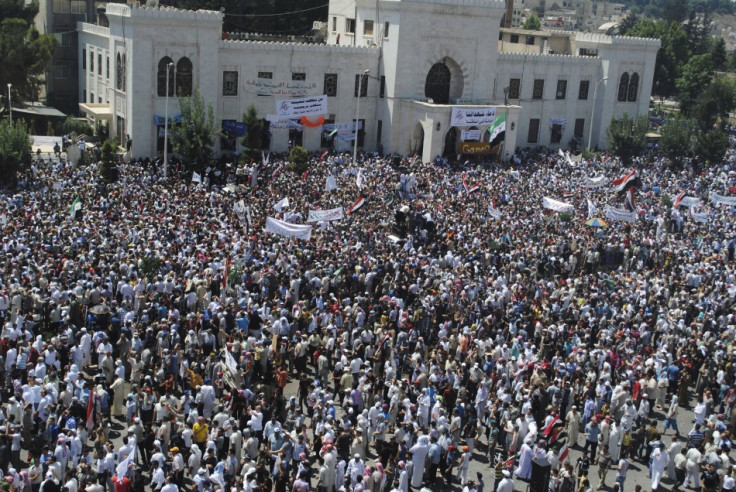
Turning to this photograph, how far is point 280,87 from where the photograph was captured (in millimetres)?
44688

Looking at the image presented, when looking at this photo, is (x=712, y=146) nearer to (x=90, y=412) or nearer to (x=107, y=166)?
(x=107, y=166)

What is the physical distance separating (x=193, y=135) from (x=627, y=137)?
24380 mm

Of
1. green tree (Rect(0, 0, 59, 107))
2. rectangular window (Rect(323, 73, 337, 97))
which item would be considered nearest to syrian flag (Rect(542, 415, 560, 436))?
rectangular window (Rect(323, 73, 337, 97))

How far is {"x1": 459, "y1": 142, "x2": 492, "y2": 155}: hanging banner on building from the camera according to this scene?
148 ft


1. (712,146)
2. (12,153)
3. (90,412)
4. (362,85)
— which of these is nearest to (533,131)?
(712,146)

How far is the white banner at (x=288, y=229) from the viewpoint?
87.0 feet

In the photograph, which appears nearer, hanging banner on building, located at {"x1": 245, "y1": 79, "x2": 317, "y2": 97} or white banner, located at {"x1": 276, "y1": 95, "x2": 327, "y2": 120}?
white banner, located at {"x1": 276, "y1": 95, "x2": 327, "y2": 120}

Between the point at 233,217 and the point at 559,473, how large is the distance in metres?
16.8

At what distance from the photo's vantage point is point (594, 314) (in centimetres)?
2517

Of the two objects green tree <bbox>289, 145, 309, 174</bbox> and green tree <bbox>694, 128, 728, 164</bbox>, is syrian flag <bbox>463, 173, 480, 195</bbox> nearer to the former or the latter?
green tree <bbox>289, 145, 309, 174</bbox>

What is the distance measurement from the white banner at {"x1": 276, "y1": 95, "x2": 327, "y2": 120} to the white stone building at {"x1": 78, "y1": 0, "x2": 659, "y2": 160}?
24.7 inches

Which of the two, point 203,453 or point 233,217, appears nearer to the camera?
point 203,453

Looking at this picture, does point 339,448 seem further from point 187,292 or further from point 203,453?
point 187,292

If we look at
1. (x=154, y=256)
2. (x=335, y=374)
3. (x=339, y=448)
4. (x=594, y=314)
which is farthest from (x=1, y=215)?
(x=594, y=314)
